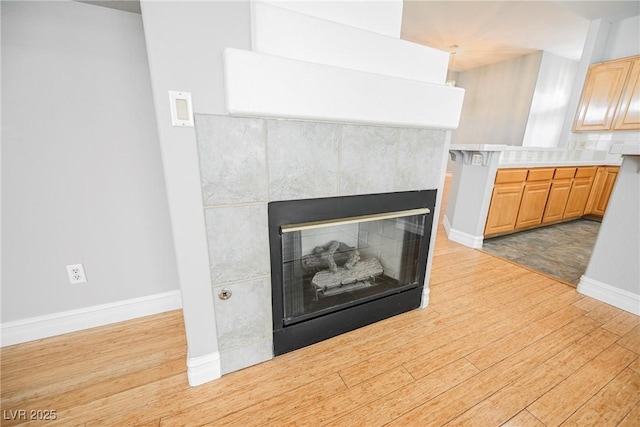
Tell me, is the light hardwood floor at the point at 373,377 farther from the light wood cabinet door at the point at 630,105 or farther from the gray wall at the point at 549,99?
the gray wall at the point at 549,99

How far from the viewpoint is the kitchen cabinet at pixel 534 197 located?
3.10 m

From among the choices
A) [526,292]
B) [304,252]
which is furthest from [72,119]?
[526,292]

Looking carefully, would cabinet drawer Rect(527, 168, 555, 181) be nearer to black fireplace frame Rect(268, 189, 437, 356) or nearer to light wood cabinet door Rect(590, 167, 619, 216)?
light wood cabinet door Rect(590, 167, 619, 216)

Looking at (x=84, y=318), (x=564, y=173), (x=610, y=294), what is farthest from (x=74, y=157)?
(x=564, y=173)

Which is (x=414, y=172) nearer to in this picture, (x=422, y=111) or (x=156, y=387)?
(x=422, y=111)

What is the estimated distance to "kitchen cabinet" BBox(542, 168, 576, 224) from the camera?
3.37m

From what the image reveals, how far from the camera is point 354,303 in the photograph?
154 cm

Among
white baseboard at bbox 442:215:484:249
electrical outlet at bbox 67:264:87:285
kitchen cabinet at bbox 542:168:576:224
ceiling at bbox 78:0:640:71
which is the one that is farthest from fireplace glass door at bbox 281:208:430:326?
ceiling at bbox 78:0:640:71

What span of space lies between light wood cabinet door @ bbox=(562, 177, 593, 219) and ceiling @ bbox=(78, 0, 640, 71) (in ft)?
7.33

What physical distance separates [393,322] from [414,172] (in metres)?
0.98

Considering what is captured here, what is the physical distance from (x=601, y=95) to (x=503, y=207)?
8.78 ft

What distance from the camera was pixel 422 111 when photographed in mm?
1354

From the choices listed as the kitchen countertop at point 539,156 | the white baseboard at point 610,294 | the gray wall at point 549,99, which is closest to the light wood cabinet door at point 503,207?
the kitchen countertop at point 539,156

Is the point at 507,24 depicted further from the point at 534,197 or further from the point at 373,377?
the point at 373,377
